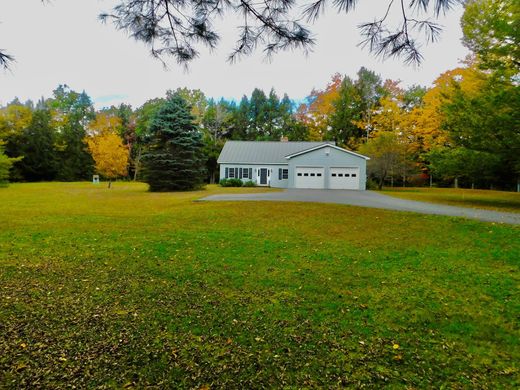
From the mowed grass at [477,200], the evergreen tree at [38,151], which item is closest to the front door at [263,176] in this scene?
the mowed grass at [477,200]

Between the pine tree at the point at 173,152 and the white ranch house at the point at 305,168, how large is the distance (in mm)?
6904

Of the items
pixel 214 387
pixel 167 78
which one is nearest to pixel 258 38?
pixel 167 78

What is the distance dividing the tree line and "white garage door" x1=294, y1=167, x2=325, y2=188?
18.4ft

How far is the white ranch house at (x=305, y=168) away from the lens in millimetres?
26703

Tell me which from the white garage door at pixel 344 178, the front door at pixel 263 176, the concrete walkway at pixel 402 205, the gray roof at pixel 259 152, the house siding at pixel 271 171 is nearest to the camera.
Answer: the concrete walkway at pixel 402 205

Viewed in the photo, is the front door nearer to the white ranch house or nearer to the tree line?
the white ranch house

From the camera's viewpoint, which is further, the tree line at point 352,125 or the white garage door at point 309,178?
the white garage door at point 309,178

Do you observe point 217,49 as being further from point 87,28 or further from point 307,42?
point 87,28

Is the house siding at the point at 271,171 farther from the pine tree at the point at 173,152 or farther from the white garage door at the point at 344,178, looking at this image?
the pine tree at the point at 173,152

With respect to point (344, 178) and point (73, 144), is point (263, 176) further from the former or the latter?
point (73, 144)

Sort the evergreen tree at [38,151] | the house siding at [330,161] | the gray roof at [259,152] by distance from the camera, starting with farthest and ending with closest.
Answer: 1. the evergreen tree at [38,151]
2. the gray roof at [259,152]
3. the house siding at [330,161]

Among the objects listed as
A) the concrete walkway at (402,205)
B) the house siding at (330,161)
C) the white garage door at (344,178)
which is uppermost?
the house siding at (330,161)

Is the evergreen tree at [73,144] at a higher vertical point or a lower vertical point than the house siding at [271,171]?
higher

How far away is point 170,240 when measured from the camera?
23.6 ft
